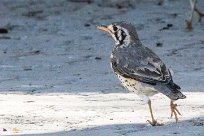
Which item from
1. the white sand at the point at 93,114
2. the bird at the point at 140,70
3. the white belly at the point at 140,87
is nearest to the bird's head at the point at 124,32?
the bird at the point at 140,70

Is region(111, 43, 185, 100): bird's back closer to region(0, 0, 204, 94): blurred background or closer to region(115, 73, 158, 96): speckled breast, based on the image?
region(115, 73, 158, 96): speckled breast

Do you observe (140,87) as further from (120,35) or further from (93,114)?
(93,114)

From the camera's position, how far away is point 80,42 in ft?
42.1

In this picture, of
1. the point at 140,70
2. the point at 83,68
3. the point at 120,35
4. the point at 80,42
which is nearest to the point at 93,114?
the point at 120,35

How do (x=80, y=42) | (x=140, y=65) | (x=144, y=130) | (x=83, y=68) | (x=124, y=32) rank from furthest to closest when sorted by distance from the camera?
(x=80, y=42) < (x=83, y=68) < (x=124, y=32) < (x=140, y=65) < (x=144, y=130)

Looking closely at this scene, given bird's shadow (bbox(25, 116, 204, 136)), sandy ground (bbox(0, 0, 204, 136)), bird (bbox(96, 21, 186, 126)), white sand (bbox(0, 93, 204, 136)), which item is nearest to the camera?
bird's shadow (bbox(25, 116, 204, 136))

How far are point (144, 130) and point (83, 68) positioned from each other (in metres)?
3.55

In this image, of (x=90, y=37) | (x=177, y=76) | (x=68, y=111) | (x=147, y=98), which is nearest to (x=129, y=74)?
(x=147, y=98)

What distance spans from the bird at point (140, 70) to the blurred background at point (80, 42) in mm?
1574

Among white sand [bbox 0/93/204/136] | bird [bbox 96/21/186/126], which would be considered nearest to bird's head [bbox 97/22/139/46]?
bird [bbox 96/21/186/126]

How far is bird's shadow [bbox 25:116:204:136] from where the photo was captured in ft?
24.3

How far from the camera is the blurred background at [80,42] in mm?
10227

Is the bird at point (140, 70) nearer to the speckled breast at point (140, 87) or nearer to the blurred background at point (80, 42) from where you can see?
the speckled breast at point (140, 87)

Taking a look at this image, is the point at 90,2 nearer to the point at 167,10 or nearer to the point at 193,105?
the point at 167,10
